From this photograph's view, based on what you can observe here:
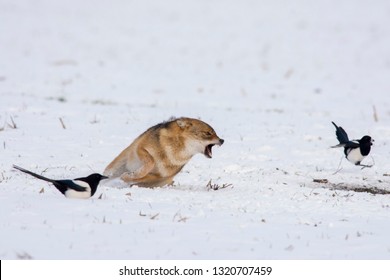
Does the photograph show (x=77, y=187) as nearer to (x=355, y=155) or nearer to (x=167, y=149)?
(x=167, y=149)

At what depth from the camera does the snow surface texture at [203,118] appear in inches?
262

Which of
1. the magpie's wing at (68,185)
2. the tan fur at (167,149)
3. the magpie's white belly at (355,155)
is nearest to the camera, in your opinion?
the magpie's wing at (68,185)

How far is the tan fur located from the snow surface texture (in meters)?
0.32

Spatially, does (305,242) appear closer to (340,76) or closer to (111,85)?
(111,85)

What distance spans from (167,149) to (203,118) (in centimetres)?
589

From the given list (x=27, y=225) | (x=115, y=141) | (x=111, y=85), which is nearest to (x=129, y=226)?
(x=27, y=225)

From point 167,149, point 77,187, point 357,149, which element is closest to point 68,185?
point 77,187

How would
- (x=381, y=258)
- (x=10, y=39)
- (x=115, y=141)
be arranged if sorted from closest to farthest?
(x=381, y=258) < (x=115, y=141) < (x=10, y=39)

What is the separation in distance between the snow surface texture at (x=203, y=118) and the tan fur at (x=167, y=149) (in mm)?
317

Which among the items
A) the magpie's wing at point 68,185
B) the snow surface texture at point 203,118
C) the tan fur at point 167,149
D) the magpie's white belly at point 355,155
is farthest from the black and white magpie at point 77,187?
the magpie's white belly at point 355,155

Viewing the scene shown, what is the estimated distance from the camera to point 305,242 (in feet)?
21.7

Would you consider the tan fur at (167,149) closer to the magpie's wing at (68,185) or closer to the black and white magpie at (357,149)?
the magpie's wing at (68,185)

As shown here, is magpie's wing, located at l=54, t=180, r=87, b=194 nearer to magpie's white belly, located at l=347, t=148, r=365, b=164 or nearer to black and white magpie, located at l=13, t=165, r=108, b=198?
black and white magpie, located at l=13, t=165, r=108, b=198

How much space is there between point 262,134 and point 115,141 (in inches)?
110
